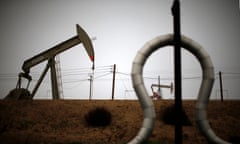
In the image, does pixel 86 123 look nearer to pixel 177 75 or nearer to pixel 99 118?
pixel 99 118

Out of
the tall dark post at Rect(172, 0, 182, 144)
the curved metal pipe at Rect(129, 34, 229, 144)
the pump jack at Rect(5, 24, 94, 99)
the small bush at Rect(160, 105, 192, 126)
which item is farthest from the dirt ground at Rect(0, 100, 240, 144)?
the tall dark post at Rect(172, 0, 182, 144)

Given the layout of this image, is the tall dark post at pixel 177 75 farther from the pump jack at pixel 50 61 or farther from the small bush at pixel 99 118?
the pump jack at pixel 50 61

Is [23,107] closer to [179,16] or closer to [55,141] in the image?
Result: [55,141]

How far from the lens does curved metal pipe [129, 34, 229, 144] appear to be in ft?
22.0

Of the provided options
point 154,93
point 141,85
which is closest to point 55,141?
point 141,85

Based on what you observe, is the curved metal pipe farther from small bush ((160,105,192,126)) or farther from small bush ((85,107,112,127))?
small bush ((85,107,112,127))

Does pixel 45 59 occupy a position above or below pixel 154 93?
above

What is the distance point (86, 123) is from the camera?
492 inches

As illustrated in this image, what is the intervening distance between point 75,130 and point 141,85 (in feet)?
23.4

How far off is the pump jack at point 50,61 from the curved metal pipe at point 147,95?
460 inches

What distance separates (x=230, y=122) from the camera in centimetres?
1166

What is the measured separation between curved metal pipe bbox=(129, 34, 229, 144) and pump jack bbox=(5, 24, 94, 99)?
11679 mm

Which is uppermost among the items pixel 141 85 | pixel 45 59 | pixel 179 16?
pixel 45 59

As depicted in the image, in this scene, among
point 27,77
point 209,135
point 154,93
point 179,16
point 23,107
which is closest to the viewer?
point 179,16
